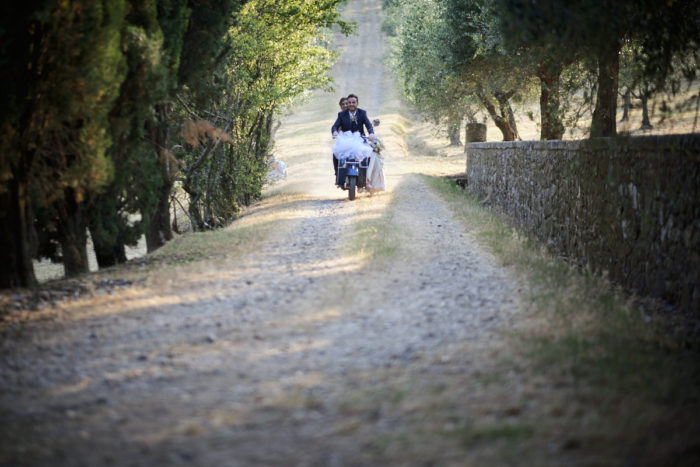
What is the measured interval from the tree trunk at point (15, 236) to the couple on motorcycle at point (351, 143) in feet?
24.8

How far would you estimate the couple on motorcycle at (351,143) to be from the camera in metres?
13.0

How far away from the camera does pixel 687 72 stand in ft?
22.0

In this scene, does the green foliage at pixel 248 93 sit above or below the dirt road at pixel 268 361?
above

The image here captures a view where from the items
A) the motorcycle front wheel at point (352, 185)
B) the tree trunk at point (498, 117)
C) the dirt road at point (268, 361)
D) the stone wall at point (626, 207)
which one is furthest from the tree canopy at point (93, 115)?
the tree trunk at point (498, 117)

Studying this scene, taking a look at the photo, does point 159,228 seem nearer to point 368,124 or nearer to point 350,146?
point 350,146

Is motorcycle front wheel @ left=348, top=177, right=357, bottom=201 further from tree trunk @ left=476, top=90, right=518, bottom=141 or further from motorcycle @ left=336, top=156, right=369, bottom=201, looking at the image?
tree trunk @ left=476, top=90, right=518, bottom=141

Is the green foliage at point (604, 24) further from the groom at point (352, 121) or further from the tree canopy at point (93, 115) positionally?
the groom at point (352, 121)

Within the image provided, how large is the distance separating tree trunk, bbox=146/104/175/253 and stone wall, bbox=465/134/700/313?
6.07m

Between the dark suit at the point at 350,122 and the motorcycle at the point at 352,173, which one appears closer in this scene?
the motorcycle at the point at 352,173

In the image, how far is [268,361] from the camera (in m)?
4.24

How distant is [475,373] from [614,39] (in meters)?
4.35

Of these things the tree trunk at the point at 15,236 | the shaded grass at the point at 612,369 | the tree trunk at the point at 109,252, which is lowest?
the shaded grass at the point at 612,369

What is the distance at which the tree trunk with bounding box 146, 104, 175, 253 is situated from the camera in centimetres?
996

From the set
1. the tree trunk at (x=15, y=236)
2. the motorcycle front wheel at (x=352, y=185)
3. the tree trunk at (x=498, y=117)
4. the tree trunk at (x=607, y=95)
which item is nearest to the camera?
the tree trunk at (x=15, y=236)
